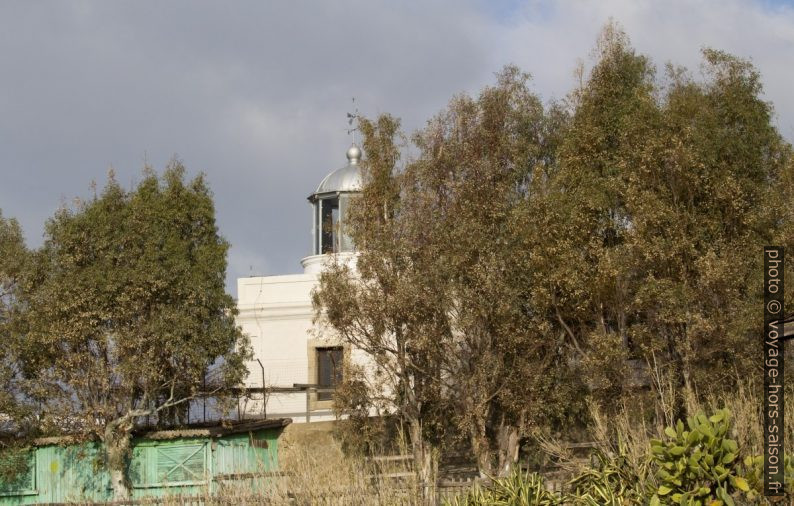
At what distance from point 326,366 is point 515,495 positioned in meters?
14.8

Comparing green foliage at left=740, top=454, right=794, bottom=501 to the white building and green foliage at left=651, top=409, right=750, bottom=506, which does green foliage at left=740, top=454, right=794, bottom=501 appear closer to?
green foliage at left=651, top=409, right=750, bottom=506

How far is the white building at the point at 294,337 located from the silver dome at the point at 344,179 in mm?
30

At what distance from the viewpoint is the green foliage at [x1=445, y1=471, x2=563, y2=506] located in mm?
9320

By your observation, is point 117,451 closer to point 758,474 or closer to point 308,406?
point 308,406

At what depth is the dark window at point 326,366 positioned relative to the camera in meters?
23.1

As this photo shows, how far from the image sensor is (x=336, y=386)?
20.2m

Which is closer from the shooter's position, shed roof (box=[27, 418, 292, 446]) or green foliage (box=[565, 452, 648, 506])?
green foliage (box=[565, 452, 648, 506])

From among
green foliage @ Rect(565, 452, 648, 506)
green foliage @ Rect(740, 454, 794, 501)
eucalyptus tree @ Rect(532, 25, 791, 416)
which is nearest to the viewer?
green foliage @ Rect(740, 454, 794, 501)

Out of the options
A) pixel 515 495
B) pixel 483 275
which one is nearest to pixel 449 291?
pixel 483 275

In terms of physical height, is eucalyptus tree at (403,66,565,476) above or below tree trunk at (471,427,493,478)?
above

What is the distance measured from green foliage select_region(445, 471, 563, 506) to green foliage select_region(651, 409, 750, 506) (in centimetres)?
163

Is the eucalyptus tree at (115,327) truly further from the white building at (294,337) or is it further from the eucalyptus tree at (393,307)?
the white building at (294,337)

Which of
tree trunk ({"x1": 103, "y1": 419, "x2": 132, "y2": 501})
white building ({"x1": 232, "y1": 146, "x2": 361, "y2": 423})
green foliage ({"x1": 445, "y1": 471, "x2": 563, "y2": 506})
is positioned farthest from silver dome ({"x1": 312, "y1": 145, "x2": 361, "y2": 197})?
green foliage ({"x1": 445, "y1": 471, "x2": 563, "y2": 506})

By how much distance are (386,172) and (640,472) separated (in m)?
12.3
